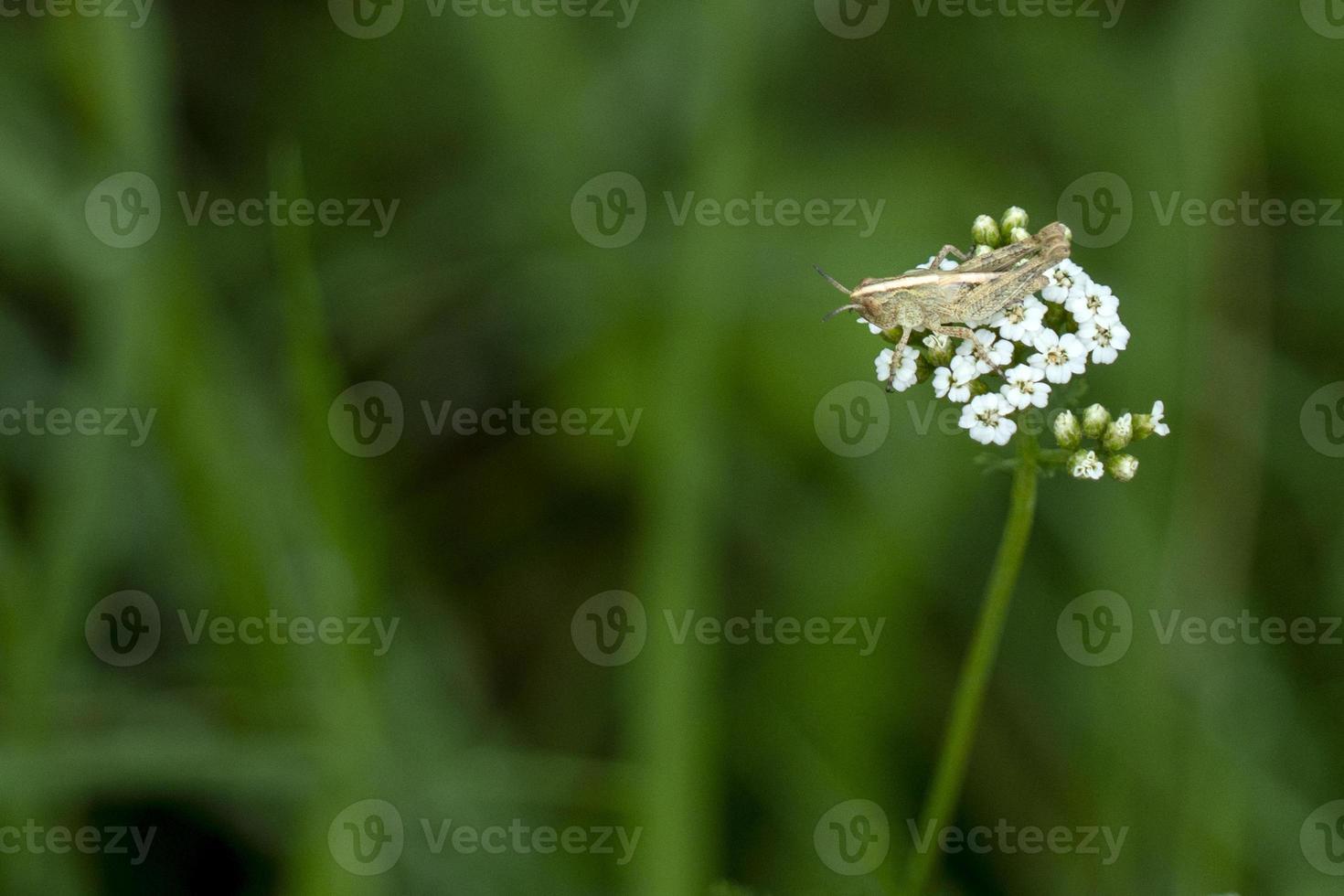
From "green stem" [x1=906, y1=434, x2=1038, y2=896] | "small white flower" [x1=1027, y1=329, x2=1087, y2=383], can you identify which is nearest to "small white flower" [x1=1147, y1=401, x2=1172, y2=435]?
"small white flower" [x1=1027, y1=329, x2=1087, y2=383]

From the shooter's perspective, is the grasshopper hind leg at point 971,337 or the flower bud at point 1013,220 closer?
the grasshopper hind leg at point 971,337

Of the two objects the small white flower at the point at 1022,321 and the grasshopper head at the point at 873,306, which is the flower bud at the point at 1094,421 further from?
the grasshopper head at the point at 873,306

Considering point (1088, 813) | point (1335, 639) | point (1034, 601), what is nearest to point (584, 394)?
point (1034, 601)

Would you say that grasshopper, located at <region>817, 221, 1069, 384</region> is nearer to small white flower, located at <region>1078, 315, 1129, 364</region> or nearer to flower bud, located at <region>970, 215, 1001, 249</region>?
flower bud, located at <region>970, 215, 1001, 249</region>

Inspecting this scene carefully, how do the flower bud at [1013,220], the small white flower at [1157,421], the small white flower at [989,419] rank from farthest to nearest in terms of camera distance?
the flower bud at [1013,220] → the small white flower at [1157,421] → the small white flower at [989,419]

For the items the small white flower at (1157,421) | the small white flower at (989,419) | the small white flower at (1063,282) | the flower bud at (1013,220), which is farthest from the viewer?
the flower bud at (1013,220)

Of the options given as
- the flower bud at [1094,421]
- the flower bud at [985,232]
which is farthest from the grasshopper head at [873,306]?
the flower bud at [1094,421]

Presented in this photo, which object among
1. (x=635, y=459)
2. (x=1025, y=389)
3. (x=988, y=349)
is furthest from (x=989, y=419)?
(x=635, y=459)

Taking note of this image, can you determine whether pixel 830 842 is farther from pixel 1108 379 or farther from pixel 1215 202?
pixel 1215 202

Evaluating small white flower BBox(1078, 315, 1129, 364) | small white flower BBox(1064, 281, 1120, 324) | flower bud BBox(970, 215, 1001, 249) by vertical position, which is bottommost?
small white flower BBox(1078, 315, 1129, 364)
